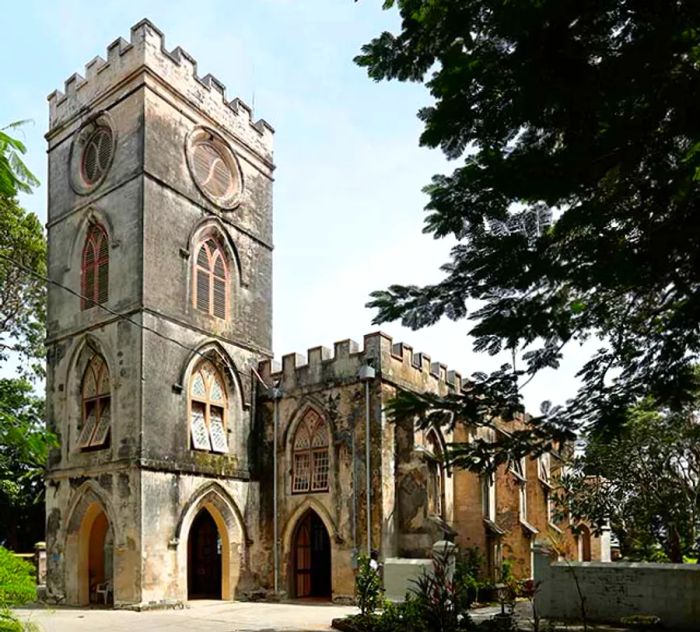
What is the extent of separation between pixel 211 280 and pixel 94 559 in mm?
7823

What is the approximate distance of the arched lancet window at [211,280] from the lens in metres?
20.0

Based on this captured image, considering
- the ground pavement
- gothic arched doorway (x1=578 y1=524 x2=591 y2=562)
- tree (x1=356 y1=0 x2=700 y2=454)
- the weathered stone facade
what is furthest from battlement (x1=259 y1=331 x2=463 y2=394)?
tree (x1=356 y1=0 x2=700 y2=454)

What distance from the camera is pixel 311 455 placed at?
785 inches

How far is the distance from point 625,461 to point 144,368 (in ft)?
38.1

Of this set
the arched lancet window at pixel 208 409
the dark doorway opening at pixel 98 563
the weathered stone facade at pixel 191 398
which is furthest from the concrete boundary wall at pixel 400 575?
the dark doorway opening at pixel 98 563

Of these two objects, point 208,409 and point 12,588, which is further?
point 208,409

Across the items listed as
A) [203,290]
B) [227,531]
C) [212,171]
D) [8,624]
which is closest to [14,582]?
[8,624]

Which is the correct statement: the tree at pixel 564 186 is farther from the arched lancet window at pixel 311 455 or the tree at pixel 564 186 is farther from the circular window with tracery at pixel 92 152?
the circular window with tracery at pixel 92 152

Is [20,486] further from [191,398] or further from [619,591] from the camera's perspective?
[619,591]

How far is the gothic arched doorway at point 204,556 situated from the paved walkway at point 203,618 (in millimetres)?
3595

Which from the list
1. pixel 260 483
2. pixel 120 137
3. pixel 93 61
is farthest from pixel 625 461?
pixel 93 61

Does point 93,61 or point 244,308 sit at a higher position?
point 93,61

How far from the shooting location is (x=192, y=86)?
813 inches

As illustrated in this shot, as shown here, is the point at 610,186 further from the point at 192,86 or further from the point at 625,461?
the point at 192,86
